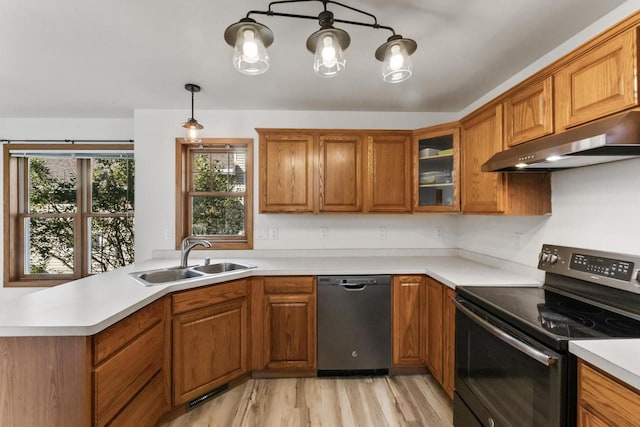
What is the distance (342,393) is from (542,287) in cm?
153

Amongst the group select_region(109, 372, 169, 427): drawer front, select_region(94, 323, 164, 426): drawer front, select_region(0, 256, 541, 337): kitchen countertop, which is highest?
select_region(0, 256, 541, 337): kitchen countertop

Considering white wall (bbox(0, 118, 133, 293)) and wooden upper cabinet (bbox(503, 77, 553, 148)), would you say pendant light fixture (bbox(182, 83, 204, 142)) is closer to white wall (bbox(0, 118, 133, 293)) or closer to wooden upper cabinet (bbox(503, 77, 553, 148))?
white wall (bbox(0, 118, 133, 293))

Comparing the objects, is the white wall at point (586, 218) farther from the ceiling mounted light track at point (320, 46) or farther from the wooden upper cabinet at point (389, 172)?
the ceiling mounted light track at point (320, 46)

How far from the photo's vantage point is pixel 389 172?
2.59 meters

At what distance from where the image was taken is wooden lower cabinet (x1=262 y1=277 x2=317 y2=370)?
7.33ft

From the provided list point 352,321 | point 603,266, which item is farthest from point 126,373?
point 603,266

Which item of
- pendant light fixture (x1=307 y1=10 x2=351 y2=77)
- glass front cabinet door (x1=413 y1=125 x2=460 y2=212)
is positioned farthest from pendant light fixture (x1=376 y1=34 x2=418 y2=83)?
glass front cabinet door (x1=413 y1=125 x2=460 y2=212)

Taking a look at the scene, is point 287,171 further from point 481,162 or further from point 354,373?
point 354,373

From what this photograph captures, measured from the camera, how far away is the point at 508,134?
174 centimetres

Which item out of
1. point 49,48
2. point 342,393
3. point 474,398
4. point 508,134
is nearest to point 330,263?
point 342,393

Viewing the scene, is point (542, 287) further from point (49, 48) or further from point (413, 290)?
point (49, 48)

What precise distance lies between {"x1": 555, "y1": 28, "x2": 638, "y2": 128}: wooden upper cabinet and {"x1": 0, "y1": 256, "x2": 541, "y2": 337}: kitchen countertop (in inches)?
42.1

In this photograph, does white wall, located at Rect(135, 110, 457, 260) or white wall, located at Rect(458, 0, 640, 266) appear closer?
white wall, located at Rect(458, 0, 640, 266)

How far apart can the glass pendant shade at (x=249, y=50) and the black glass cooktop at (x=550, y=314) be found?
1.60 meters
